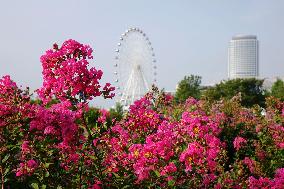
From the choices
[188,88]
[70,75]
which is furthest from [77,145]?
[188,88]

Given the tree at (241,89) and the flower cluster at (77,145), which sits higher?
the tree at (241,89)

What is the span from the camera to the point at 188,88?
71.6 metres

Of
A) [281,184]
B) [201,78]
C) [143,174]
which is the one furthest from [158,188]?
[201,78]

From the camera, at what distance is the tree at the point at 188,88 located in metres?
70.1

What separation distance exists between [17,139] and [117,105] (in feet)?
136

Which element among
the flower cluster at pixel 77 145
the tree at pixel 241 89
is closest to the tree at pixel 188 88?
the tree at pixel 241 89

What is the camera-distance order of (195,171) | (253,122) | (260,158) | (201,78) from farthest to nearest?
1. (201,78)
2. (253,122)
3. (260,158)
4. (195,171)

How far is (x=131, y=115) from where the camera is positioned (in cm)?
783

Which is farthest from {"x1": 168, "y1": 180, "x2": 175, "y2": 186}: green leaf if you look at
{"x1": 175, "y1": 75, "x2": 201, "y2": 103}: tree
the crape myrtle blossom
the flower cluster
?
{"x1": 175, "y1": 75, "x2": 201, "y2": 103}: tree

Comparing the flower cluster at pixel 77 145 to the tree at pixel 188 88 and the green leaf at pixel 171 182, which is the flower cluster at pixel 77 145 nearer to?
the green leaf at pixel 171 182

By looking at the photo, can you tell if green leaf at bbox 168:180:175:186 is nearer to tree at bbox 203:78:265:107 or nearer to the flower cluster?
the flower cluster

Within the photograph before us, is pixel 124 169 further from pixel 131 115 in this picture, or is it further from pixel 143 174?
pixel 131 115

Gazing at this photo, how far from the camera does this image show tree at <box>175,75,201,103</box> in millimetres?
70125

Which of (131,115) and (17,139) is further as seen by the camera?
(131,115)
